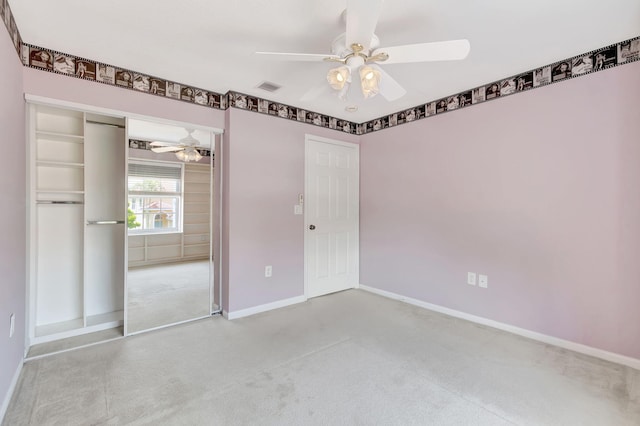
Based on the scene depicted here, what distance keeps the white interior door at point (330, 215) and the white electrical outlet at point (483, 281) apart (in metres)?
1.71

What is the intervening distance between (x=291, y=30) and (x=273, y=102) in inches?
56.5

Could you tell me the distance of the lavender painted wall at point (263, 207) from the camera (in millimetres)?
3121

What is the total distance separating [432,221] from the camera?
11.1 feet

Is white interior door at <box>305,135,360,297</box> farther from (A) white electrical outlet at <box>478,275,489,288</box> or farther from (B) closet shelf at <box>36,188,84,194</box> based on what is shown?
(B) closet shelf at <box>36,188,84,194</box>

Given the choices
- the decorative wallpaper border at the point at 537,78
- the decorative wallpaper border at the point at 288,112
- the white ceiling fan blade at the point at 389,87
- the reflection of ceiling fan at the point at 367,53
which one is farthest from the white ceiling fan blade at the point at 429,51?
the decorative wallpaper border at the point at 288,112

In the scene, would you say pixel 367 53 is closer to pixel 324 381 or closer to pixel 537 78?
pixel 537 78

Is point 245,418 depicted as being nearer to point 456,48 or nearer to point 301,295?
point 301,295

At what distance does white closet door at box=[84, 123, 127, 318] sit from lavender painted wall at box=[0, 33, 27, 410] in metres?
0.74

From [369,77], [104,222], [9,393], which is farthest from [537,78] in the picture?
[9,393]

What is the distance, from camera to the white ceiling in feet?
5.82

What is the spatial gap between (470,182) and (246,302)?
9.02 feet

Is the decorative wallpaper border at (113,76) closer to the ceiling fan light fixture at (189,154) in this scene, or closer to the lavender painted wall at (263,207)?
the lavender painted wall at (263,207)

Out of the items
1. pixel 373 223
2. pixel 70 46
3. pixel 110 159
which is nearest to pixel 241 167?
pixel 110 159

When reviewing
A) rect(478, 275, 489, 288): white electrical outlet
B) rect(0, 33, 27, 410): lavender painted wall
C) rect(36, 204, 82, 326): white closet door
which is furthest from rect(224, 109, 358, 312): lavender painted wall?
Result: rect(478, 275, 489, 288): white electrical outlet
